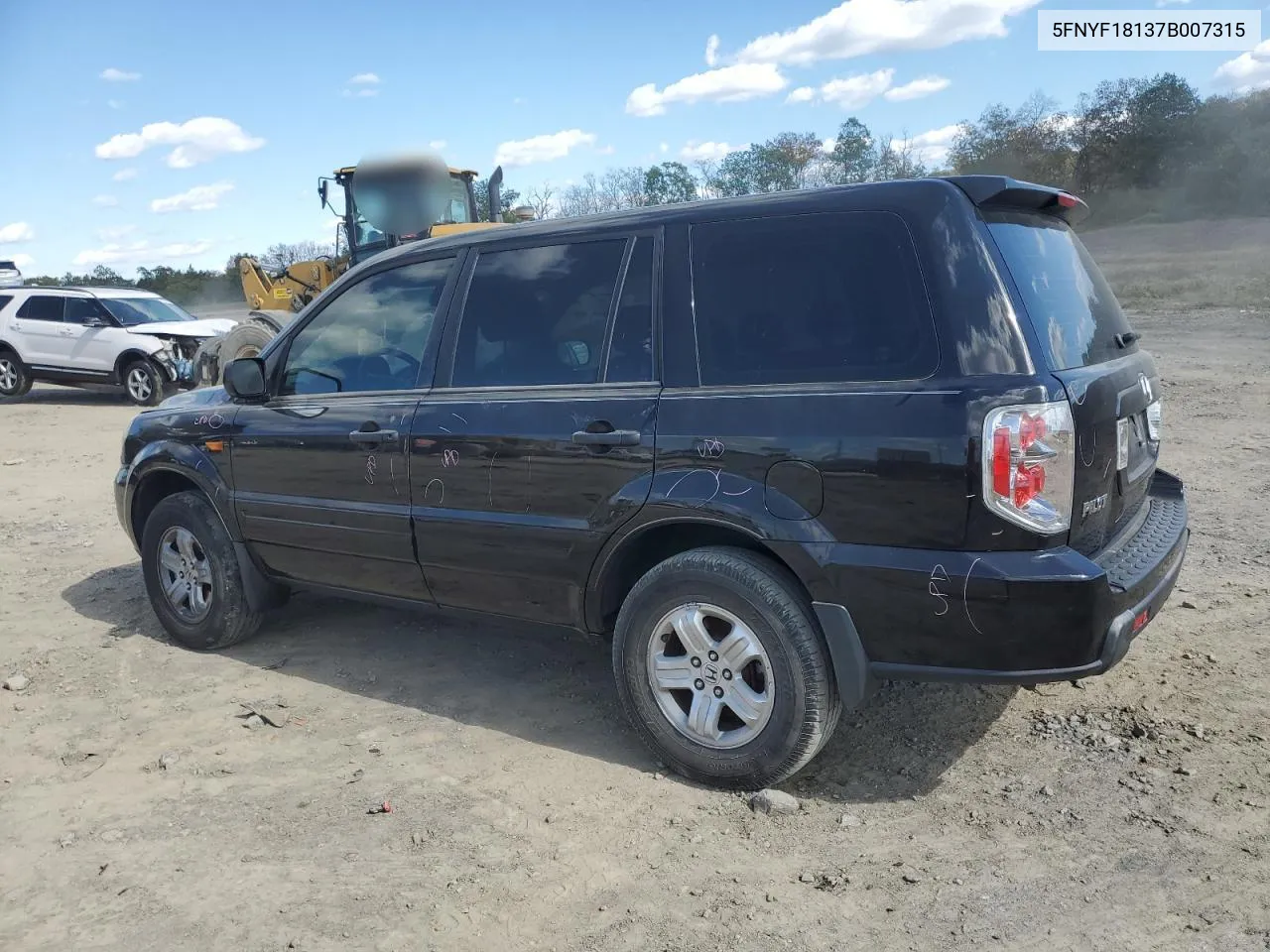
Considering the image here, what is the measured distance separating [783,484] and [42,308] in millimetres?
16450

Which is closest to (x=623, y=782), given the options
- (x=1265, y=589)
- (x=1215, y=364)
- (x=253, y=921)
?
(x=253, y=921)

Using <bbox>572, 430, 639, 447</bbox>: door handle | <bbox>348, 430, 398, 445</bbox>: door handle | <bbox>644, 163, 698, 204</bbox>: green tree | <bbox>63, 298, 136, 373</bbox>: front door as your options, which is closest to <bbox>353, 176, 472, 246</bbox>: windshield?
<bbox>63, 298, 136, 373</bbox>: front door

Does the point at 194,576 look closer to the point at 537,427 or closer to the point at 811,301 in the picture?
the point at 537,427

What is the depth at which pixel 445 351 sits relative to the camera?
4.08 meters

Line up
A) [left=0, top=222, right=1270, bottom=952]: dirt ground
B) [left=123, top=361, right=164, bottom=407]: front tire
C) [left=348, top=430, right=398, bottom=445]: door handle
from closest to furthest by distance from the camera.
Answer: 1. [left=0, top=222, right=1270, bottom=952]: dirt ground
2. [left=348, top=430, right=398, bottom=445]: door handle
3. [left=123, top=361, right=164, bottom=407]: front tire

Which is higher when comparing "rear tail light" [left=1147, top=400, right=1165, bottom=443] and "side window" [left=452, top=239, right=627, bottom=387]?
"side window" [left=452, top=239, right=627, bottom=387]

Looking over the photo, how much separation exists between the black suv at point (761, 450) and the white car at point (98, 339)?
11.9 m

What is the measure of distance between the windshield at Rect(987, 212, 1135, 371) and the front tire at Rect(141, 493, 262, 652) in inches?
150

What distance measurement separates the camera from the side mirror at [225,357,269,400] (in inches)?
180

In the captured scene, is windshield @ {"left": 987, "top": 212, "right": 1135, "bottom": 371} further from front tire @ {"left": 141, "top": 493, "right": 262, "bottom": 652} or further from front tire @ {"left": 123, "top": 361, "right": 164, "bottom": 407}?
front tire @ {"left": 123, "top": 361, "right": 164, "bottom": 407}

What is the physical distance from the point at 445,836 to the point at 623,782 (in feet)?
2.16

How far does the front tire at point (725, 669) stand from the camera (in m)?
3.18

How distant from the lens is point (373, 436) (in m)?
4.15

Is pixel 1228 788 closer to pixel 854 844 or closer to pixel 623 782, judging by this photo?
pixel 854 844
